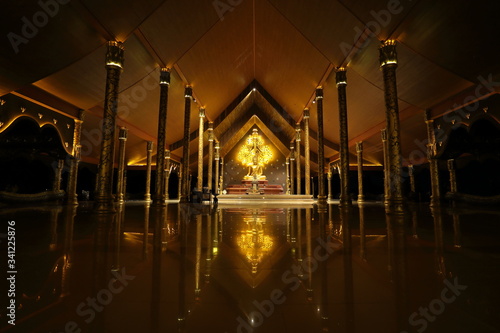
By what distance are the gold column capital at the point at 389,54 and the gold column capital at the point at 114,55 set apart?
24.8ft

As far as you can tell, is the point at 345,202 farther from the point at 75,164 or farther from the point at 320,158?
the point at 75,164

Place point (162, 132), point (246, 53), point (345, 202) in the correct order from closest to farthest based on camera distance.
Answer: point (345, 202) < point (162, 132) < point (246, 53)

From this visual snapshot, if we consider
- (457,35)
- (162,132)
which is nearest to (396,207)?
(457,35)

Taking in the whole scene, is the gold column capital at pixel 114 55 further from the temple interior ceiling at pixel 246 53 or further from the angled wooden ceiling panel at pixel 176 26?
the angled wooden ceiling panel at pixel 176 26

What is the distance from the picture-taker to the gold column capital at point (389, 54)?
7.46 m

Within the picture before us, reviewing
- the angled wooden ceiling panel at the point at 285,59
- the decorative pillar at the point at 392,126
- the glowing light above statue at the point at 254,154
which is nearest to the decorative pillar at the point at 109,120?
the angled wooden ceiling panel at the point at 285,59

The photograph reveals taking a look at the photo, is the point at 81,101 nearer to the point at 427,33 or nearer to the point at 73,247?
the point at 73,247

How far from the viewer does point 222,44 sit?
12555mm

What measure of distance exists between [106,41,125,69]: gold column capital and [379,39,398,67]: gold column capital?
7.56m

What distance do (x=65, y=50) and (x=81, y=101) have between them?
150 inches

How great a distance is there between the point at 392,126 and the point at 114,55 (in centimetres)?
804

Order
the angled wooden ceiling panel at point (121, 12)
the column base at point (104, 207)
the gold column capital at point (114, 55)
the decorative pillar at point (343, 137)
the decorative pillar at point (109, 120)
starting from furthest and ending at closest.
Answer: the decorative pillar at point (343, 137) → the gold column capital at point (114, 55) → the decorative pillar at point (109, 120) → the angled wooden ceiling panel at point (121, 12) → the column base at point (104, 207)

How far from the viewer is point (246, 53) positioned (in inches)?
599

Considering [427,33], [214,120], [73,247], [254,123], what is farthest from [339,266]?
[254,123]
